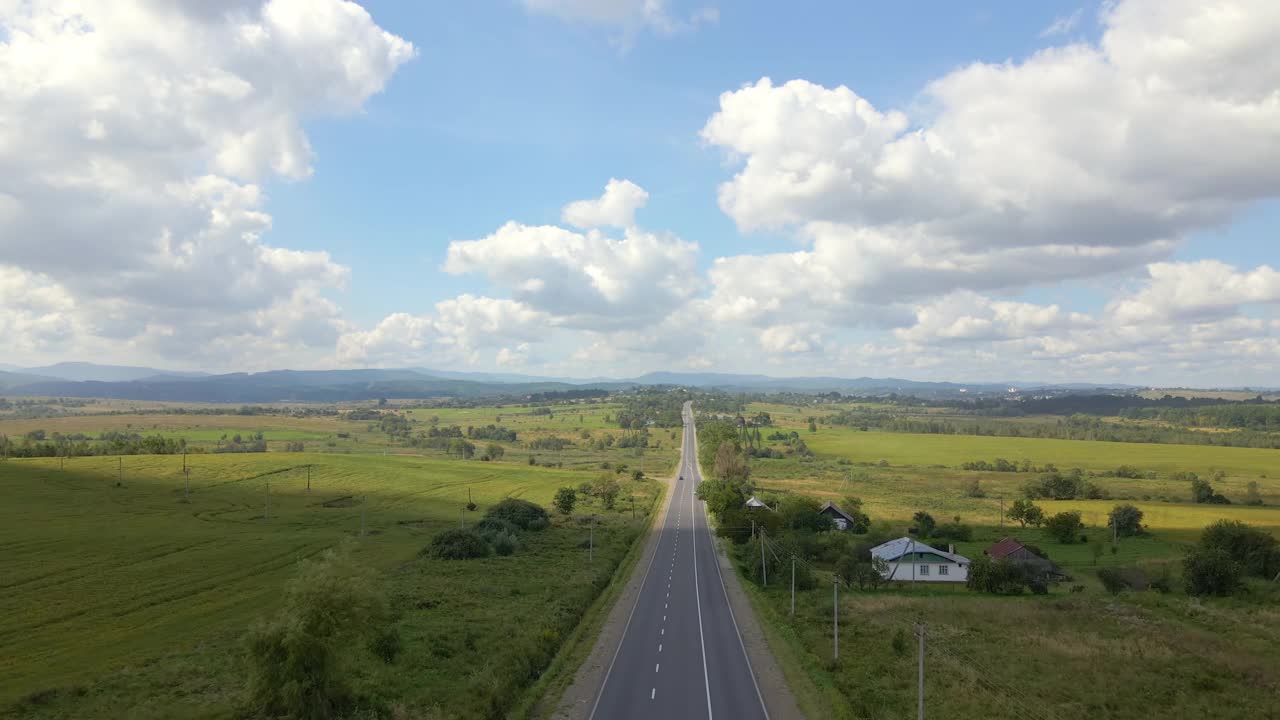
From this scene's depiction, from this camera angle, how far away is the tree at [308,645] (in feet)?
98.6

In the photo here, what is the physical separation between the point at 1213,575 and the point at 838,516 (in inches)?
1740

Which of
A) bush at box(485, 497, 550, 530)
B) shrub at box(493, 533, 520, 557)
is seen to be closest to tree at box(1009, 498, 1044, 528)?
bush at box(485, 497, 550, 530)

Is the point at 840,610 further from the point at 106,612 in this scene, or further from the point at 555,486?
the point at 555,486

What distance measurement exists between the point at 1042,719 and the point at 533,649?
25225mm

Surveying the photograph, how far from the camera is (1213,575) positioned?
62.1 m

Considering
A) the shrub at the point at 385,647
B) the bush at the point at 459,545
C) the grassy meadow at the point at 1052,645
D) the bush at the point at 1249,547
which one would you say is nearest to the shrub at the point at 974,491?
the grassy meadow at the point at 1052,645

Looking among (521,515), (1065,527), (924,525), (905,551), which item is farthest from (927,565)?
(521,515)

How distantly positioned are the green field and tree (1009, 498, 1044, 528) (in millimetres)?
54182

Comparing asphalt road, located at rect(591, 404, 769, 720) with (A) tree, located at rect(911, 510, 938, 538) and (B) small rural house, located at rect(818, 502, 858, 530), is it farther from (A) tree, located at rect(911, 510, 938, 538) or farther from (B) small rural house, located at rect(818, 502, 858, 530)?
(A) tree, located at rect(911, 510, 938, 538)

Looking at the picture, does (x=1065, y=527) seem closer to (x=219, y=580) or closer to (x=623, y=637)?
(x=623, y=637)

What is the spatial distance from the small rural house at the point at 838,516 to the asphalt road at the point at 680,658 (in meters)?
32.8

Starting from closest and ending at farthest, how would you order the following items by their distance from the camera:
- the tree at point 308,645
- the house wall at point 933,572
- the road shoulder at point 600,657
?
the tree at point 308,645 → the road shoulder at point 600,657 → the house wall at point 933,572

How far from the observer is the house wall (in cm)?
7219

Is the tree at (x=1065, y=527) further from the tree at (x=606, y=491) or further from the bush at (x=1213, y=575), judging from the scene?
the tree at (x=606, y=491)
